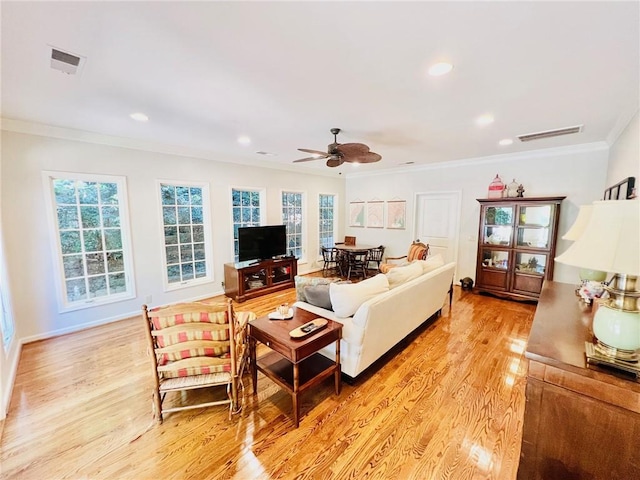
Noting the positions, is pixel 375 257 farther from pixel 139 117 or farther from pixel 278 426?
pixel 139 117

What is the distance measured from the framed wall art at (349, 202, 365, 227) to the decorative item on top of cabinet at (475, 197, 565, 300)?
117 inches

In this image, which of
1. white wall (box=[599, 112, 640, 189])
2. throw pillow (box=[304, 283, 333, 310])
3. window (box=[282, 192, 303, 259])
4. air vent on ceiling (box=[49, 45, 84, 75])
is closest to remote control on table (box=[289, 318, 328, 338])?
throw pillow (box=[304, 283, 333, 310])

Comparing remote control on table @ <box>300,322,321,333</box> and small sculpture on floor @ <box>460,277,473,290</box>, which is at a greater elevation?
remote control on table @ <box>300,322,321,333</box>

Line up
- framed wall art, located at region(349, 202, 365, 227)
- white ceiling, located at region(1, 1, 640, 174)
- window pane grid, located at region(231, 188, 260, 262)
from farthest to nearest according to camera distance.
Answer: framed wall art, located at region(349, 202, 365, 227) < window pane grid, located at region(231, 188, 260, 262) < white ceiling, located at region(1, 1, 640, 174)

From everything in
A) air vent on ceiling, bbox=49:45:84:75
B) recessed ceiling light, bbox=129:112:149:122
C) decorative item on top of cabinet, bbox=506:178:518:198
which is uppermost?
recessed ceiling light, bbox=129:112:149:122

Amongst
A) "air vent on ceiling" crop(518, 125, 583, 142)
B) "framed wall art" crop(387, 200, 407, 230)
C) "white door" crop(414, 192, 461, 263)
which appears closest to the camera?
"air vent on ceiling" crop(518, 125, 583, 142)

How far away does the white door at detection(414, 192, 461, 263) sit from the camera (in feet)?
18.1

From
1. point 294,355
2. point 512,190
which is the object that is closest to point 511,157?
point 512,190

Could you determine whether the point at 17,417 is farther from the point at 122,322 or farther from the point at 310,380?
the point at 310,380

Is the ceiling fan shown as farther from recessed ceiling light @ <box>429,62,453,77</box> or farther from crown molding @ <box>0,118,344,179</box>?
crown molding @ <box>0,118,344,179</box>

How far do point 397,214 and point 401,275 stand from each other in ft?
12.1

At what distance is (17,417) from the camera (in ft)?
6.77

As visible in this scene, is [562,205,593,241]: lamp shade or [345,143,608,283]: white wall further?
[345,143,608,283]: white wall

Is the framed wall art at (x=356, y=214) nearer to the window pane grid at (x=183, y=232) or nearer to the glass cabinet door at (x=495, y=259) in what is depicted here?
the glass cabinet door at (x=495, y=259)
